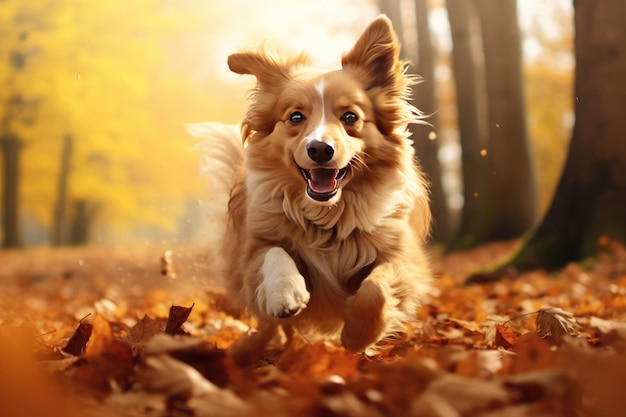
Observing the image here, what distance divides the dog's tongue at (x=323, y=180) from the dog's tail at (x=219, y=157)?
53.6 inches

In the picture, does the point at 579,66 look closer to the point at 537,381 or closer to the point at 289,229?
the point at 289,229

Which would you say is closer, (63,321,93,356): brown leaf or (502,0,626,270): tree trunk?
(63,321,93,356): brown leaf

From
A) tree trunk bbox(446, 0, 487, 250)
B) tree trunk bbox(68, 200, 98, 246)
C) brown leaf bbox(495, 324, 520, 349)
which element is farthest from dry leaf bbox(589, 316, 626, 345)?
tree trunk bbox(68, 200, 98, 246)

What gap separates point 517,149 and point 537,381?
930cm

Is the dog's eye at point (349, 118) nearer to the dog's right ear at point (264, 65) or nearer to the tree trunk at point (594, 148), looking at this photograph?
the dog's right ear at point (264, 65)

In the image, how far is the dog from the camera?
351 cm

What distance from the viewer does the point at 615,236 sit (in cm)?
708

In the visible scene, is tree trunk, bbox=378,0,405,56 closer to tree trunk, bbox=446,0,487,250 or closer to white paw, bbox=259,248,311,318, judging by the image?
tree trunk, bbox=446,0,487,250

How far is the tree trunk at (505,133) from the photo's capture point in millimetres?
10297

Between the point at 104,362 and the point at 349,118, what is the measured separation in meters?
2.05

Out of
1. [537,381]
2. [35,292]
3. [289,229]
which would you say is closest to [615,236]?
[289,229]

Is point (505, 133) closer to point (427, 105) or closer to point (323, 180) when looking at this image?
point (427, 105)

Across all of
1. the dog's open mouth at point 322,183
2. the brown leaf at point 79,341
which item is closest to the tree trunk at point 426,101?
the dog's open mouth at point 322,183

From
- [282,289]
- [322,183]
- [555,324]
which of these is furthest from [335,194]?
[555,324]
